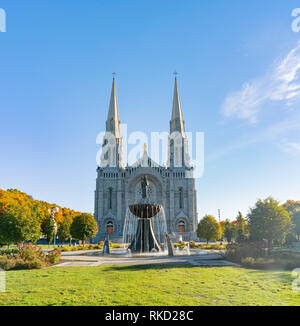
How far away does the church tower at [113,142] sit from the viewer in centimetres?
6888

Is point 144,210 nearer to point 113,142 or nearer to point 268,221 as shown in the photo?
point 268,221

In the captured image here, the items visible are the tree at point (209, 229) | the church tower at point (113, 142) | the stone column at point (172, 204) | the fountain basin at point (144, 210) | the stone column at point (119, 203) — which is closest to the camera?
the fountain basin at point (144, 210)

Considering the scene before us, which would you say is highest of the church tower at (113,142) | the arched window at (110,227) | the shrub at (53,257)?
the church tower at (113,142)

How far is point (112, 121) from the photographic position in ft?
240

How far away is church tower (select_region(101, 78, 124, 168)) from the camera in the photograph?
68.9 m

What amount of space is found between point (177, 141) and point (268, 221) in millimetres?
50007

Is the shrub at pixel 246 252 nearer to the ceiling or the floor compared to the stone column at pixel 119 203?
nearer to the floor

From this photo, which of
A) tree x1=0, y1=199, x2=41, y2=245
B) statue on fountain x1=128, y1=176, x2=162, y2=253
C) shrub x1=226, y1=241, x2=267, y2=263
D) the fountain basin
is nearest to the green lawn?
shrub x1=226, y1=241, x2=267, y2=263

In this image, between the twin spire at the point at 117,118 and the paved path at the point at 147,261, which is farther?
the twin spire at the point at 117,118

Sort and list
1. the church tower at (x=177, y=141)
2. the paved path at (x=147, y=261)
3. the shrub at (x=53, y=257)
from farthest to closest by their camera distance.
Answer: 1. the church tower at (x=177, y=141)
2. the shrub at (x=53, y=257)
3. the paved path at (x=147, y=261)

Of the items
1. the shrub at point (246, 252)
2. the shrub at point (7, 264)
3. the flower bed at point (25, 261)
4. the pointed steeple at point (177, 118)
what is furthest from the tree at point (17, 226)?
the pointed steeple at point (177, 118)

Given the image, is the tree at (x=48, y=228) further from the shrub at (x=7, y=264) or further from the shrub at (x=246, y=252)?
the shrub at (x=246, y=252)

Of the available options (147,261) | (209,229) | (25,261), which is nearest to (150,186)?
(209,229)
